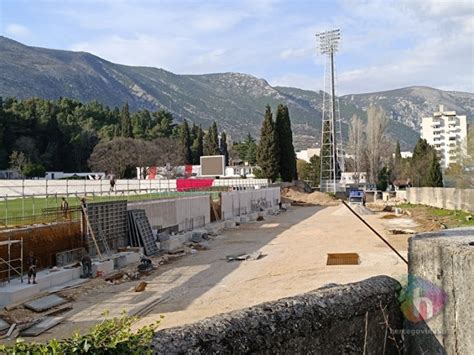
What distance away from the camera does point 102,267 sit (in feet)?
90.9

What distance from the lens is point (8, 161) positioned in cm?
8938

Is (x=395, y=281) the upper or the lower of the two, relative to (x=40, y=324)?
upper

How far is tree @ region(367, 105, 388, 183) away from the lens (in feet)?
350

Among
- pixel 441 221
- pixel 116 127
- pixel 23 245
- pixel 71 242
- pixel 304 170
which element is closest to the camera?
pixel 23 245

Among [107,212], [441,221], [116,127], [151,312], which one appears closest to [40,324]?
[151,312]

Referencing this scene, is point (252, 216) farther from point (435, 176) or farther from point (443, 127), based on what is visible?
point (443, 127)

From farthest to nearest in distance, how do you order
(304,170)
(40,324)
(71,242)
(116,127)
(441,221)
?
(304,170), (116,127), (441,221), (71,242), (40,324)

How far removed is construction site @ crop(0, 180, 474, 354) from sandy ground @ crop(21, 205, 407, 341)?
51mm

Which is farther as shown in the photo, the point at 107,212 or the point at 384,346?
the point at 107,212

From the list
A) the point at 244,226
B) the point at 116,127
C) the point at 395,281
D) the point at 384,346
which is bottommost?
the point at 244,226

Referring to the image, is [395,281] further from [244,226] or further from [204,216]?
[244,226]

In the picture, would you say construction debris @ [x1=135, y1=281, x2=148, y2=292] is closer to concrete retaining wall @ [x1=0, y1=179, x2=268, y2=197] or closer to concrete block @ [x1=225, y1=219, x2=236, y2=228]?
concrete retaining wall @ [x1=0, y1=179, x2=268, y2=197]

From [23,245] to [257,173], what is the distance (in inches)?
2683

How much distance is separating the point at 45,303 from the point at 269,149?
68.4 meters
